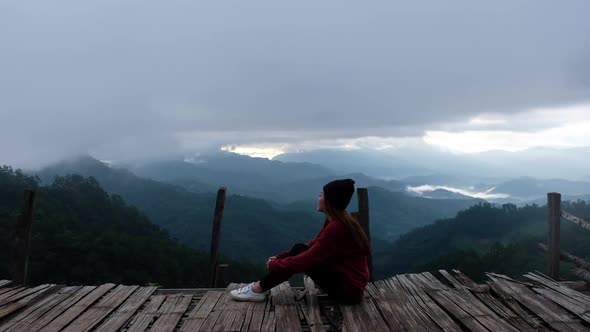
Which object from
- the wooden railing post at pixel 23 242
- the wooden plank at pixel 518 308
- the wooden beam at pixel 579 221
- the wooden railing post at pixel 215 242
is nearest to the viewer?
the wooden plank at pixel 518 308

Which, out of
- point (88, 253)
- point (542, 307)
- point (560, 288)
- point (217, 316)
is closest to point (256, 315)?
point (217, 316)

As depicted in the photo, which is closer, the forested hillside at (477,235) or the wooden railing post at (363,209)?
the wooden railing post at (363,209)

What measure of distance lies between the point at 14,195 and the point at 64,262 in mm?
11487

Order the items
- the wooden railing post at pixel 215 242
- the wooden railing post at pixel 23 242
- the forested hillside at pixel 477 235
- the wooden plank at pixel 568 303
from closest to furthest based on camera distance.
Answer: the wooden plank at pixel 568 303
the wooden railing post at pixel 23 242
the wooden railing post at pixel 215 242
the forested hillside at pixel 477 235

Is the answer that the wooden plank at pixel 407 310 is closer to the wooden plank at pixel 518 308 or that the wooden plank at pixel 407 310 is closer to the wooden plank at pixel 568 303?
the wooden plank at pixel 518 308

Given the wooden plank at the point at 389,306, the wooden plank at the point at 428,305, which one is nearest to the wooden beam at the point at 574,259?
the wooden plank at the point at 428,305

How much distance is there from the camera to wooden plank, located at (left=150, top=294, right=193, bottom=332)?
4445 mm

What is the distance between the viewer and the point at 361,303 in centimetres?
504

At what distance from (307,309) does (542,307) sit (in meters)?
2.48

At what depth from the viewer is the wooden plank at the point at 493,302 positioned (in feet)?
14.5

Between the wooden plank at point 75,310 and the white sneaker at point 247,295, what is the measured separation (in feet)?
5.21

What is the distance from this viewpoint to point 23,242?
21.0 feet

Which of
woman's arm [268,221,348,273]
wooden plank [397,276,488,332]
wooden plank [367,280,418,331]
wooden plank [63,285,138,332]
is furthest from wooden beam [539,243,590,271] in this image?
wooden plank [63,285,138,332]

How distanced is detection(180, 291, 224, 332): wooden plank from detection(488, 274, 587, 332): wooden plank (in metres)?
3.34
